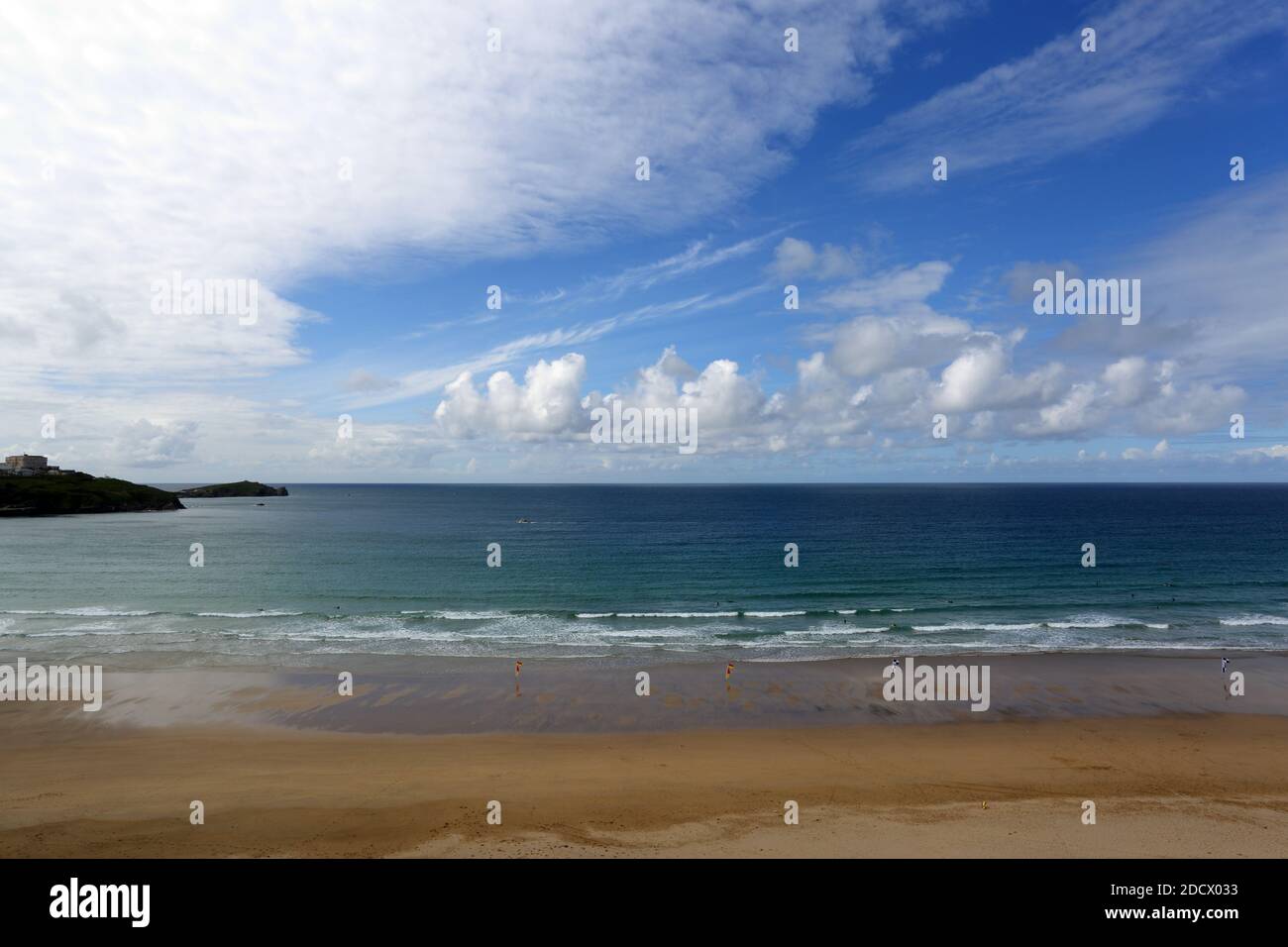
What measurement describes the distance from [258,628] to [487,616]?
12.9 m

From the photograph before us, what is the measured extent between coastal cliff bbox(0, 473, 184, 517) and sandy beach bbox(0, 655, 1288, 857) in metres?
126

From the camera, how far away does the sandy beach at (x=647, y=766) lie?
1589 centimetres

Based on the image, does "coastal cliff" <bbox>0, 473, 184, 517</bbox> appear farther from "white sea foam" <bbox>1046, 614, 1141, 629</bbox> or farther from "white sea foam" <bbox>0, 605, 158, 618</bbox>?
"white sea foam" <bbox>1046, 614, 1141, 629</bbox>

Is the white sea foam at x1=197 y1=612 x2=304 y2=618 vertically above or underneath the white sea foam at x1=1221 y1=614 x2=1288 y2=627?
A: above

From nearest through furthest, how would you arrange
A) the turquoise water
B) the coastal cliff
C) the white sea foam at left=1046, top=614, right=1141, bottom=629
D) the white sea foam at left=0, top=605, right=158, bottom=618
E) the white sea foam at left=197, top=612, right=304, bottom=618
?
the turquoise water, the white sea foam at left=1046, top=614, right=1141, bottom=629, the white sea foam at left=0, top=605, right=158, bottom=618, the white sea foam at left=197, top=612, right=304, bottom=618, the coastal cliff

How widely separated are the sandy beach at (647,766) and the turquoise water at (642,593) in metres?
5.88

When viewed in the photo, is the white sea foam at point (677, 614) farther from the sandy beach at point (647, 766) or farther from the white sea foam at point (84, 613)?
the white sea foam at point (84, 613)

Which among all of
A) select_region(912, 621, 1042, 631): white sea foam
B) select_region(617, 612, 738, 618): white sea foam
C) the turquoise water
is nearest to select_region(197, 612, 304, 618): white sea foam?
the turquoise water

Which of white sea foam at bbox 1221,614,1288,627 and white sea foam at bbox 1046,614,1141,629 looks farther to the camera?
white sea foam at bbox 1221,614,1288,627

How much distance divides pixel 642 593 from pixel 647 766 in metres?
28.1

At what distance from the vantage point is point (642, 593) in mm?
48594

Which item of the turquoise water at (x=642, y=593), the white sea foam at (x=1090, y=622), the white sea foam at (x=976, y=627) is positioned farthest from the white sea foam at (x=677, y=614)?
the white sea foam at (x=1090, y=622)

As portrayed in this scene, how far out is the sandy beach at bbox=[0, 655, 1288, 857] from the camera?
15.9 meters

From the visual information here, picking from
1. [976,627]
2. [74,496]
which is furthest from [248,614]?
[74,496]
